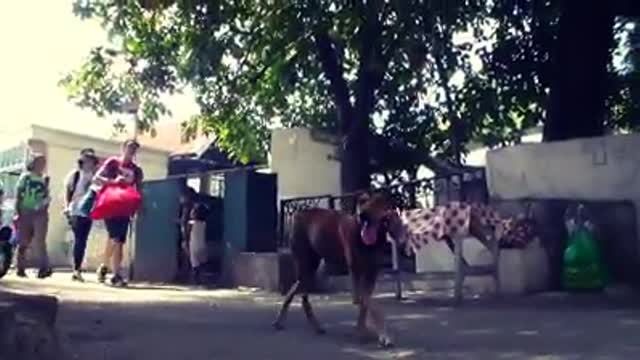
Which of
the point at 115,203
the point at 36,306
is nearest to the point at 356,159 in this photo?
the point at 115,203

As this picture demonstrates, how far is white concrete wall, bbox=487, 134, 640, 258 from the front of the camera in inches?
→ 459

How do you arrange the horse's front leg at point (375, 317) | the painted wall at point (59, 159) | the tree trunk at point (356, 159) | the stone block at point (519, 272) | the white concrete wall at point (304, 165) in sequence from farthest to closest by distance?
the painted wall at point (59, 159)
the white concrete wall at point (304, 165)
the tree trunk at point (356, 159)
the stone block at point (519, 272)
the horse's front leg at point (375, 317)

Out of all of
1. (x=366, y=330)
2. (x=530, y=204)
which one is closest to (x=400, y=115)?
(x=530, y=204)

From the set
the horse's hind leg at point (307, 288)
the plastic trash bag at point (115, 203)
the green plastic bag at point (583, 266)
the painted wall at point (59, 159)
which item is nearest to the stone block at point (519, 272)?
the green plastic bag at point (583, 266)

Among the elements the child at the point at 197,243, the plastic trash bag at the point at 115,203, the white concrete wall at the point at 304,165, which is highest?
the white concrete wall at the point at 304,165

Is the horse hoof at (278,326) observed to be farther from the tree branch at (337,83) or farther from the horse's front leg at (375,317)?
the tree branch at (337,83)

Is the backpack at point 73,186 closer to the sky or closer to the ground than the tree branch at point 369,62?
closer to the ground

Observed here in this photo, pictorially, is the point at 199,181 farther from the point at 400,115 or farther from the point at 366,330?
the point at 366,330

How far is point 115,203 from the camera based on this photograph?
1247 cm

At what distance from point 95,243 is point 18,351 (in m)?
12.9

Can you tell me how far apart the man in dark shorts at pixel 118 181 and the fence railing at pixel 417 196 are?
7.00 feet

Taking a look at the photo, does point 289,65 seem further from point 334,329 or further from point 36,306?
point 36,306

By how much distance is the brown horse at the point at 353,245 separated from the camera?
7820mm

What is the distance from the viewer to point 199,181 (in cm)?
1526
